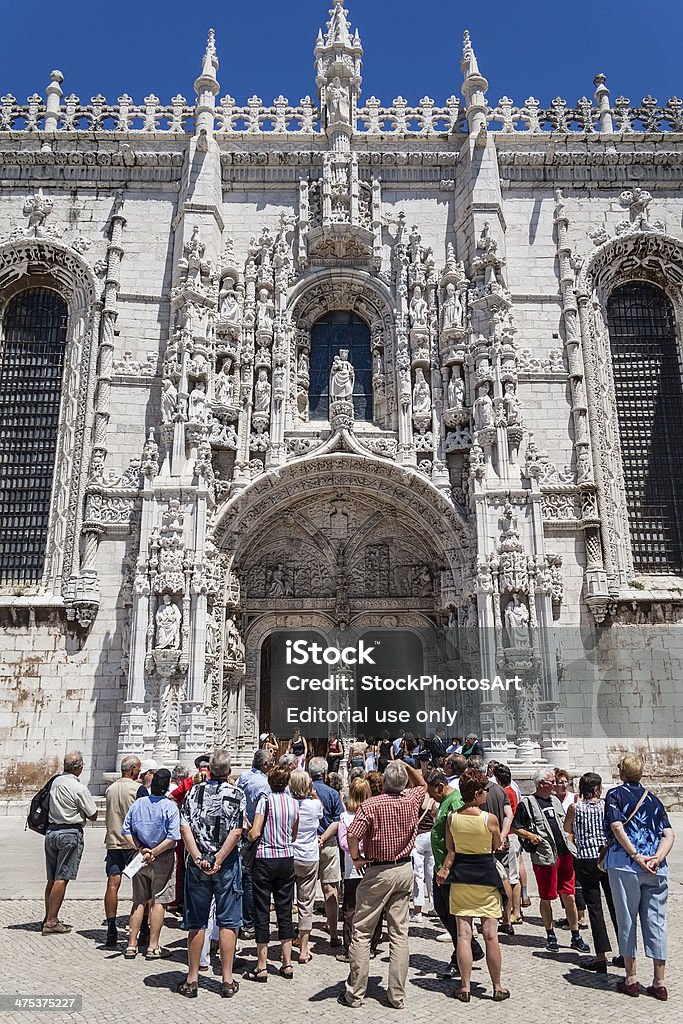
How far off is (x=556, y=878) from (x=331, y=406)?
42.1 feet

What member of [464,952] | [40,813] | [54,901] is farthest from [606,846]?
[40,813]

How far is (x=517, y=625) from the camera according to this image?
16.6 m

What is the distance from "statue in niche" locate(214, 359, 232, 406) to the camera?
61.3 feet

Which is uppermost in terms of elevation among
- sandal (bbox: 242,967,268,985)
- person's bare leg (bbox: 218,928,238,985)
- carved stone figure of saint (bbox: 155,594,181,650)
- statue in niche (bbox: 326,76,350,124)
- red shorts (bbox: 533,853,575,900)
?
statue in niche (bbox: 326,76,350,124)

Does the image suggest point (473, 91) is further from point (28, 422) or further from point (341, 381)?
point (28, 422)

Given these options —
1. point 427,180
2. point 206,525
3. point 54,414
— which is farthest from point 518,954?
point 427,180

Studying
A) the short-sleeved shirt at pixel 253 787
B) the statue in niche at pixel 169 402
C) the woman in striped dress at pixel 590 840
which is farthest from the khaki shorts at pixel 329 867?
the statue in niche at pixel 169 402

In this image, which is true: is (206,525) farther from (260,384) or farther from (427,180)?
(427,180)

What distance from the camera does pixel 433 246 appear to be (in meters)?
20.7

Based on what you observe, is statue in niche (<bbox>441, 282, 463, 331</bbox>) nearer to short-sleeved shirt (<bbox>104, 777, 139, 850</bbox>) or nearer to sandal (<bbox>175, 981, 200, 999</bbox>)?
short-sleeved shirt (<bbox>104, 777, 139, 850</bbox>)

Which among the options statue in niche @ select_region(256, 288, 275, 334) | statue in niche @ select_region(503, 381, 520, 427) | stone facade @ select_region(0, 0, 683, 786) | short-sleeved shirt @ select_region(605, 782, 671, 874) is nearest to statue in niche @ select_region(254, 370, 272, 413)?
stone facade @ select_region(0, 0, 683, 786)

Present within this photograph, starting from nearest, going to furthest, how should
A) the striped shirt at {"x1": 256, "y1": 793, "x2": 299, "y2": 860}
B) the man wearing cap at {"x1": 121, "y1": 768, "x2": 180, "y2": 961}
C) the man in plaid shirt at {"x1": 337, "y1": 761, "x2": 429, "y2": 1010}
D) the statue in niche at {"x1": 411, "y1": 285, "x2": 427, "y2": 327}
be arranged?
the man in plaid shirt at {"x1": 337, "y1": 761, "x2": 429, "y2": 1010}, the striped shirt at {"x1": 256, "y1": 793, "x2": 299, "y2": 860}, the man wearing cap at {"x1": 121, "y1": 768, "x2": 180, "y2": 961}, the statue in niche at {"x1": 411, "y1": 285, "x2": 427, "y2": 327}

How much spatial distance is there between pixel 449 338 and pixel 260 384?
182 inches

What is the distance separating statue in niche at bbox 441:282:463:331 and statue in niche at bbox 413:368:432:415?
1377 millimetres
